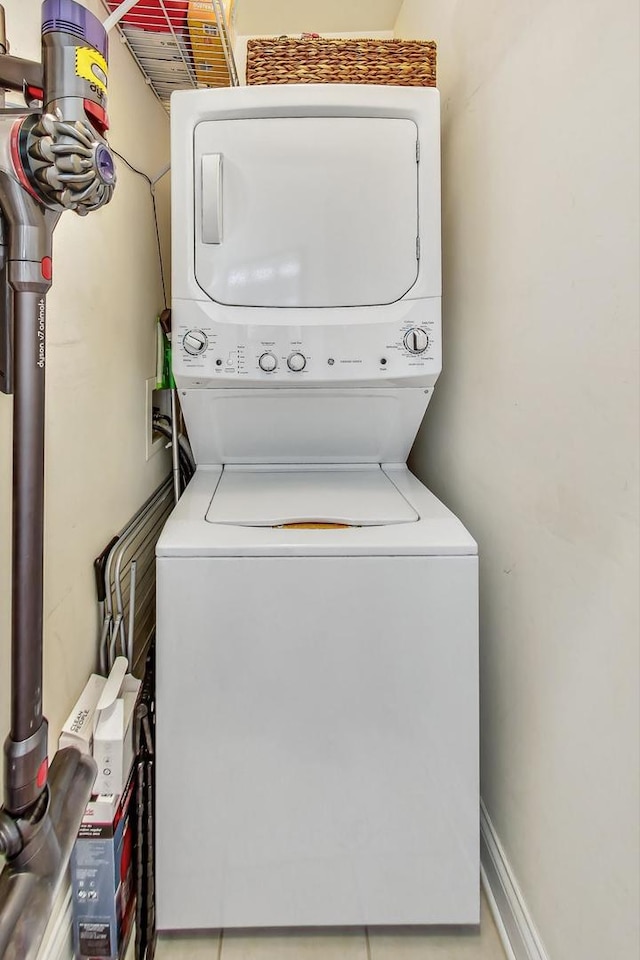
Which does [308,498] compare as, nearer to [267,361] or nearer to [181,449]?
[267,361]

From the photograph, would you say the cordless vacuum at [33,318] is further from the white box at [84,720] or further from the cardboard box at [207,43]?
the cardboard box at [207,43]

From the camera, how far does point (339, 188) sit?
1414 mm

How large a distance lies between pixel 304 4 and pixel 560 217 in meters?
1.79

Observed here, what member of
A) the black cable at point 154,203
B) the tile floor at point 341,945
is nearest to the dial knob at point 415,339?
the black cable at point 154,203

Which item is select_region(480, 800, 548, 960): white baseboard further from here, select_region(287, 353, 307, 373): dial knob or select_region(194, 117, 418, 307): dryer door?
select_region(194, 117, 418, 307): dryer door

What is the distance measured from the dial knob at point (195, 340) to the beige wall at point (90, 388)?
0.63ft

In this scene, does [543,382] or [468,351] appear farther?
[468,351]

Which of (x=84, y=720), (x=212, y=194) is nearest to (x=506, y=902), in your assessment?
(x=84, y=720)

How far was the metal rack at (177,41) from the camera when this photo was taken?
1378mm

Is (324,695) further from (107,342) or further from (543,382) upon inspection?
(107,342)

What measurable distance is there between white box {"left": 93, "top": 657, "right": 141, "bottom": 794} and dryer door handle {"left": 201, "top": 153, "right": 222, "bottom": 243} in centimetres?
106

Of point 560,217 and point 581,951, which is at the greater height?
point 560,217

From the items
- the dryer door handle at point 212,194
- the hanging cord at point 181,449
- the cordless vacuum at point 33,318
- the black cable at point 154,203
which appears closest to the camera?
the cordless vacuum at point 33,318

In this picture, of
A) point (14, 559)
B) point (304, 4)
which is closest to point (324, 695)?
point (14, 559)
